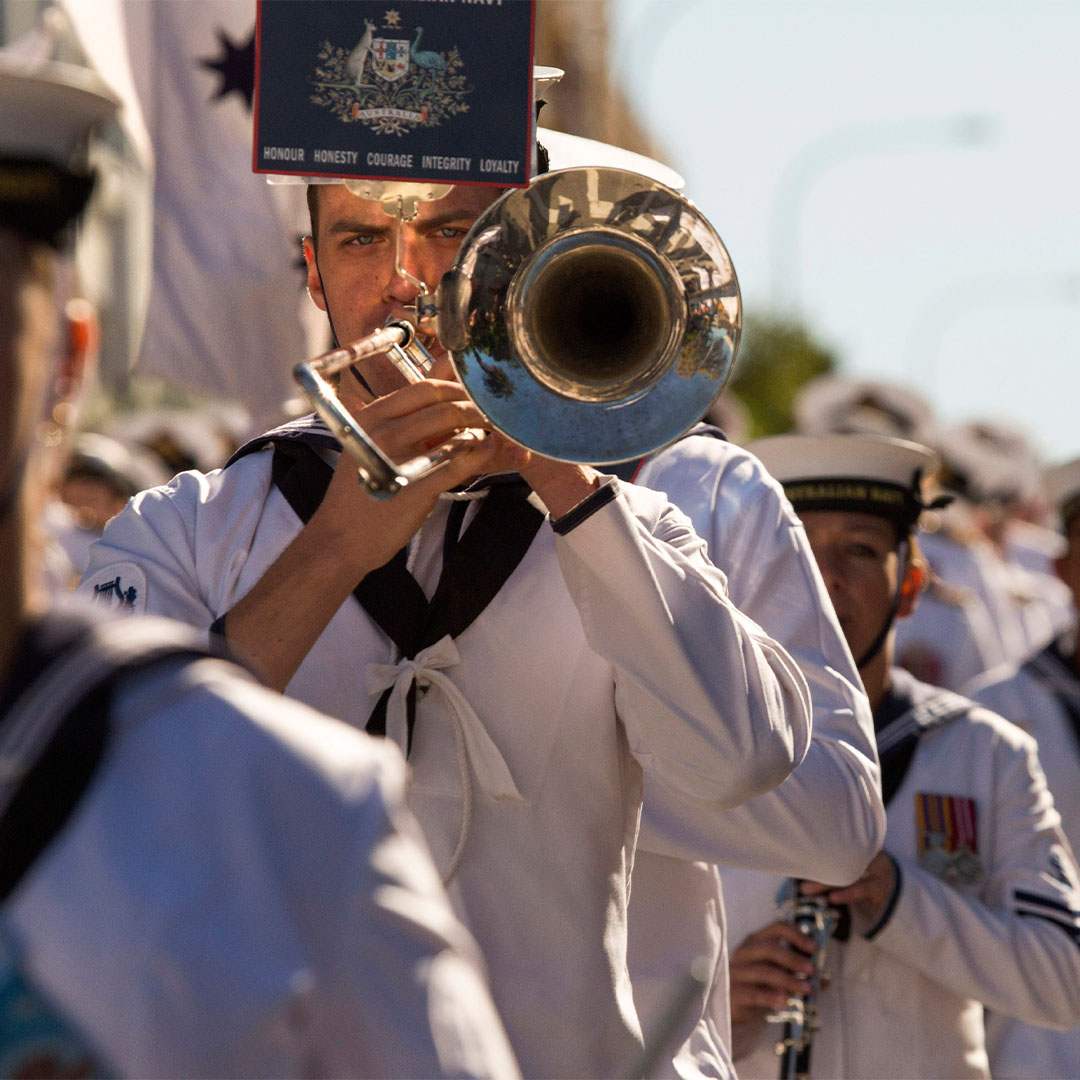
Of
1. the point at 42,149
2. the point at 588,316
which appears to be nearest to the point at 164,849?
the point at 42,149

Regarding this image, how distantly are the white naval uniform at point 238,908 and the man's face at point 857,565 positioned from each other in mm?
2915

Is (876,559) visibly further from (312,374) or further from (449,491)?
(312,374)

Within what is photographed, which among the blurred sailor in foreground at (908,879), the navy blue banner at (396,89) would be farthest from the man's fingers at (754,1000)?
the navy blue banner at (396,89)

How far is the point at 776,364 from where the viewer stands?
4706 cm

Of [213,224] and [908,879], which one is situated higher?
[213,224]

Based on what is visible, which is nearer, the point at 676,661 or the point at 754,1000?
the point at 676,661

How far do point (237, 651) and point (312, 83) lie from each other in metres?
0.84

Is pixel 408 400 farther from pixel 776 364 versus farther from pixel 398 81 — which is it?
pixel 776 364

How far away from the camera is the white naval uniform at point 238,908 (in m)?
1.39

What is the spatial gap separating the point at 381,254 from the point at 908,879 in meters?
1.85

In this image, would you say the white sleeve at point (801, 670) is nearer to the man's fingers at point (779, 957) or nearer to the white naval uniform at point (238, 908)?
the man's fingers at point (779, 957)

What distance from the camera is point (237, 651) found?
2.46 metres

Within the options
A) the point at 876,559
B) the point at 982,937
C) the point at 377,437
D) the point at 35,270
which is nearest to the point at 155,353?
the point at 876,559

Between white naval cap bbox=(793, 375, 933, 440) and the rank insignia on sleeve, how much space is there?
4537 millimetres
